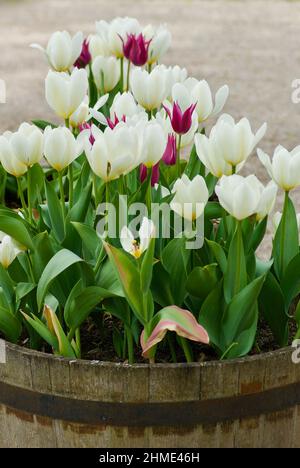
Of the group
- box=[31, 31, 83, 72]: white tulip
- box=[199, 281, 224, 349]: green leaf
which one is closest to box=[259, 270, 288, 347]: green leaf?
box=[199, 281, 224, 349]: green leaf

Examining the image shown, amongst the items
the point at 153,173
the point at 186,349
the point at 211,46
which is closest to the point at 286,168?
the point at 153,173

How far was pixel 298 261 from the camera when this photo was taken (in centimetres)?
200

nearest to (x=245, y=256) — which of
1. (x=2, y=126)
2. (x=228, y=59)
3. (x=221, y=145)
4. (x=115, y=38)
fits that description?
(x=221, y=145)

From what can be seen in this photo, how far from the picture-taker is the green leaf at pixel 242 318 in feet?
6.16

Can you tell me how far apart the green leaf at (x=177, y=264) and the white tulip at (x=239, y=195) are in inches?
5.8

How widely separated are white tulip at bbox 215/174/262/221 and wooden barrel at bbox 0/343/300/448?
0.27 m

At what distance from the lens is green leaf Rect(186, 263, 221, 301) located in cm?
191

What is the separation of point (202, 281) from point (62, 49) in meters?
0.77

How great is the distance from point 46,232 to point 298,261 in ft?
1.60

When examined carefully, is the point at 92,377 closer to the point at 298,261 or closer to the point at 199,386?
the point at 199,386

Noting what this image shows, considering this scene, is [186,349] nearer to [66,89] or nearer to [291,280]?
[291,280]

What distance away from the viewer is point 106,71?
2.59 meters

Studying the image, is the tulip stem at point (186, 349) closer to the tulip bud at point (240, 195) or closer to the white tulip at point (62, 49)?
the tulip bud at point (240, 195)

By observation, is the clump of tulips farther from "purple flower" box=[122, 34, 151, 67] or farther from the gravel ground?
the gravel ground
